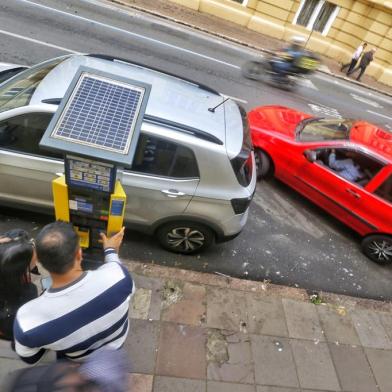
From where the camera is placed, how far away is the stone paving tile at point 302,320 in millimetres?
4188

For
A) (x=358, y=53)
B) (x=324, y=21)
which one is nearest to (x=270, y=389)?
(x=358, y=53)

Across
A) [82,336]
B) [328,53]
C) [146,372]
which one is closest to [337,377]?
[146,372]

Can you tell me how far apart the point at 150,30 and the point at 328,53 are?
9.05 metres

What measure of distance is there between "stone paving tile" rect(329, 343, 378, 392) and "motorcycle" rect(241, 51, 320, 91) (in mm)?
8885

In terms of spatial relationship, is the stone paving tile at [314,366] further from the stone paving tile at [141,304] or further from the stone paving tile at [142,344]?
the stone paving tile at [141,304]

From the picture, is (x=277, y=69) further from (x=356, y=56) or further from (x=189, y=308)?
(x=189, y=308)

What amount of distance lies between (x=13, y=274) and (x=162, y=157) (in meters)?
1.96

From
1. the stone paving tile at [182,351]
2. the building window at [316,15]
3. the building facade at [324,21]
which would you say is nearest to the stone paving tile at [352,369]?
the stone paving tile at [182,351]

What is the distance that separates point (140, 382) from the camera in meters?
3.33

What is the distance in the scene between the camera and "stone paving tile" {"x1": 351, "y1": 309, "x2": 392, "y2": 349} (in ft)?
14.3

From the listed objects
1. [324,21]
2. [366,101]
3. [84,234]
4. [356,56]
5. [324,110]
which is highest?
[84,234]

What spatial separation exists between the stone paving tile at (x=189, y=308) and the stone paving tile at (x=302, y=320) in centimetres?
102

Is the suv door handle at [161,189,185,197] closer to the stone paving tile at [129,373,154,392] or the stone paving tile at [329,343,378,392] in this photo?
the stone paving tile at [129,373,154,392]

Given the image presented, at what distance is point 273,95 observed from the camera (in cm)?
1061
